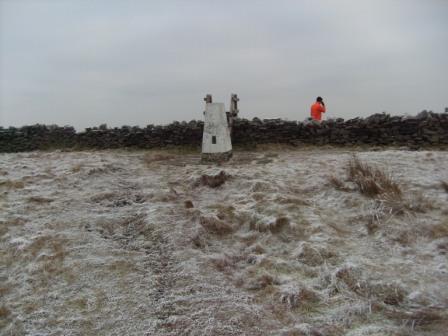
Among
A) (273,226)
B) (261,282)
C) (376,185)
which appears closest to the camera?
(261,282)

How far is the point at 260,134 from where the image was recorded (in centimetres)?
1393

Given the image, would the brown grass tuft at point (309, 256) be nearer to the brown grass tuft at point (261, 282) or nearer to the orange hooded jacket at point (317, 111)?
the brown grass tuft at point (261, 282)

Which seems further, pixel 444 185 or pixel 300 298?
pixel 444 185

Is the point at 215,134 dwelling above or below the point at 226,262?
above

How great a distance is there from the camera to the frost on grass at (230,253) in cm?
418

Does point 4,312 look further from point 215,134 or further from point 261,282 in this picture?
point 215,134

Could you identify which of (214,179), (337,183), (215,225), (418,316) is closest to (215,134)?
(214,179)

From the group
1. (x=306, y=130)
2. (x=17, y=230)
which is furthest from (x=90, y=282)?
(x=306, y=130)

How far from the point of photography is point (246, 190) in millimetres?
8242

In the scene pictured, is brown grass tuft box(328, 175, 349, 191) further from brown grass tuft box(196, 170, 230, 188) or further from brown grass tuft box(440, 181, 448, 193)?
brown grass tuft box(196, 170, 230, 188)

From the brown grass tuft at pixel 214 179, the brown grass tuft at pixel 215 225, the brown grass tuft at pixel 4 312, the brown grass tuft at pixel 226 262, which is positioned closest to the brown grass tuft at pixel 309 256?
the brown grass tuft at pixel 226 262

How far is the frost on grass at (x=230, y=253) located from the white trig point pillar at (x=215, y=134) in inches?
80.1

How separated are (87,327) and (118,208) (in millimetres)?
3649

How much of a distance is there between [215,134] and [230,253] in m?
6.03
